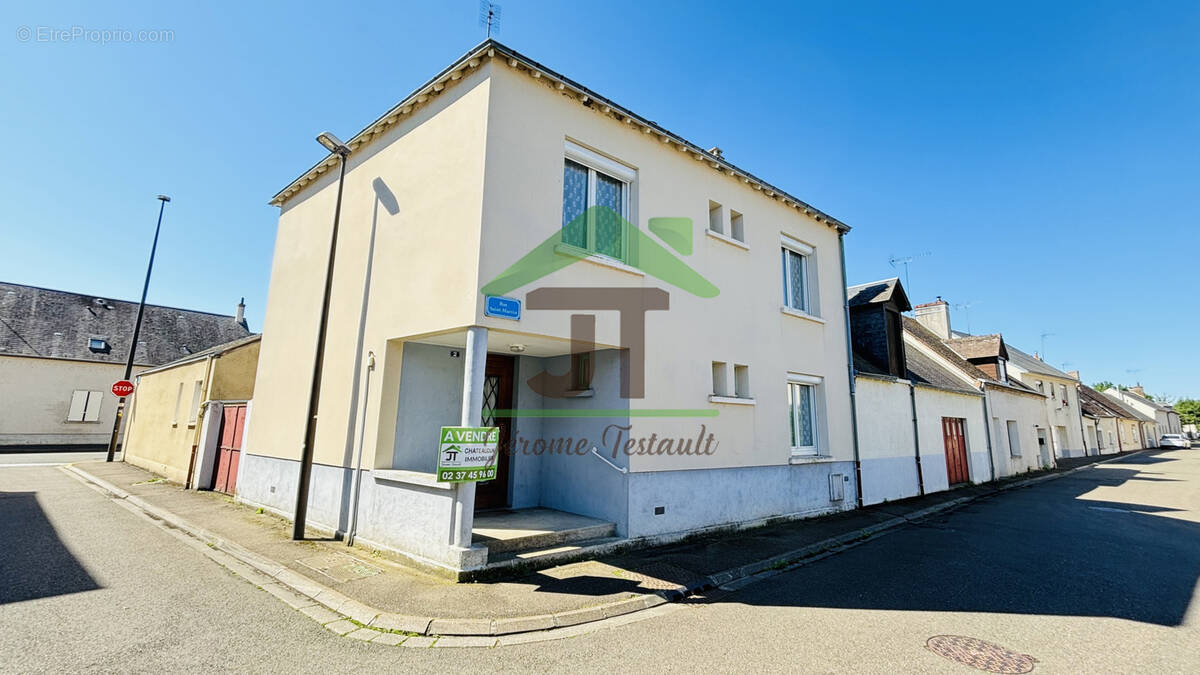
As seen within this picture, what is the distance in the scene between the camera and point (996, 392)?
1922 centimetres

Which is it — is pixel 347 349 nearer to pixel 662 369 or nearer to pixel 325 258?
pixel 325 258

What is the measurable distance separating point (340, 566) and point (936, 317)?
27170mm

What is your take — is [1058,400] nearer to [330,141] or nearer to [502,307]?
[502,307]

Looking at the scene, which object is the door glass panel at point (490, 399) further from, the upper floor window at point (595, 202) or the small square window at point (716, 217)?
the small square window at point (716, 217)

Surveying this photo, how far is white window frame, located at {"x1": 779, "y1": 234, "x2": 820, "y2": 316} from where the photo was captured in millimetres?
10891

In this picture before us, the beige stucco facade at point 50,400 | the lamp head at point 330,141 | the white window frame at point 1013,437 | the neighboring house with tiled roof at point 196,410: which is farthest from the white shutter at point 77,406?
the white window frame at point 1013,437

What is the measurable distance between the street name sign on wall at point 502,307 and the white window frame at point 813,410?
20.7 feet

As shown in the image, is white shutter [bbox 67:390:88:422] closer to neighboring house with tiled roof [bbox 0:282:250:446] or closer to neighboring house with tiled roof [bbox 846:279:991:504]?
neighboring house with tiled roof [bbox 0:282:250:446]

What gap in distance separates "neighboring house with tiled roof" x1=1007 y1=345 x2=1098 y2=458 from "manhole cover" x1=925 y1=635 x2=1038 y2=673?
2882cm

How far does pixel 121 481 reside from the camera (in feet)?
42.8

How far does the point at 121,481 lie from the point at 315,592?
1247 centimetres

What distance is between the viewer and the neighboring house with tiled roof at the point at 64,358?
75.9 feet

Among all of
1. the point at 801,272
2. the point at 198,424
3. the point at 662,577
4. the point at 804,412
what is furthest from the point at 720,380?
the point at 198,424

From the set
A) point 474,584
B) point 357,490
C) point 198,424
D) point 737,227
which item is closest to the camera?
point 474,584
